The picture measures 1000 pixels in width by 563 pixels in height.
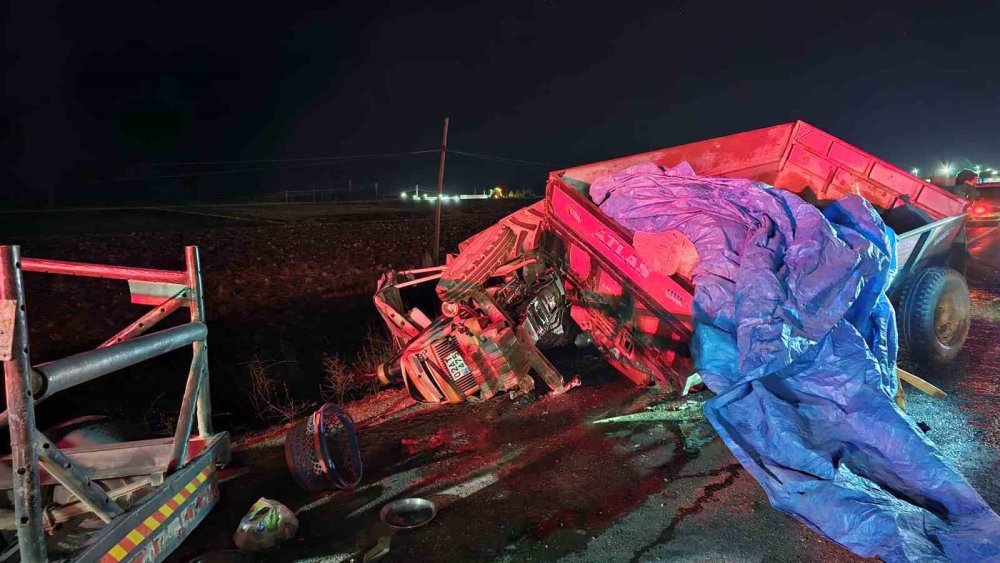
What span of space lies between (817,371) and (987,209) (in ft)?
38.1

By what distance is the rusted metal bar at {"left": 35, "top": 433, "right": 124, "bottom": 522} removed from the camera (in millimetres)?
1967

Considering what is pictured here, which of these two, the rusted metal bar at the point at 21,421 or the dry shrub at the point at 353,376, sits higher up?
the rusted metal bar at the point at 21,421

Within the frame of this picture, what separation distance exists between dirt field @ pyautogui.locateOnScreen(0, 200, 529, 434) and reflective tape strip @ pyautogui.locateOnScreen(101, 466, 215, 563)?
269cm

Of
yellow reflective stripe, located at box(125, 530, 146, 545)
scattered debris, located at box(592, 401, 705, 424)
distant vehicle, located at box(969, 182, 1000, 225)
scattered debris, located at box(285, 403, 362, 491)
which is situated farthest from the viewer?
distant vehicle, located at box(969, 182, 1000, 225)

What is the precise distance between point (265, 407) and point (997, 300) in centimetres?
956

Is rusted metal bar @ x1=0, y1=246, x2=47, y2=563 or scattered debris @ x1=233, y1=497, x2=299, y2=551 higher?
rusted metal bar @ x1=0, y1=246, x2=47, y2=563

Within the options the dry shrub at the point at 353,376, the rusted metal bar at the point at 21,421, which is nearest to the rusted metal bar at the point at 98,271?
the rusted metal bar at the point at 21,421

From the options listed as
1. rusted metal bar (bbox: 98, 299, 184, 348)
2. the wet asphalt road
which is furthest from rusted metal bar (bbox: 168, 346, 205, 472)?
the wet asphalt road

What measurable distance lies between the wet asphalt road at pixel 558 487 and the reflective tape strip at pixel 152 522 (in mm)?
523


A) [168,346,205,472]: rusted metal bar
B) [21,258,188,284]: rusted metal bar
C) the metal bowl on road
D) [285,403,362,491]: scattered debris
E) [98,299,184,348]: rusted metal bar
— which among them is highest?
[21,258,188,284]: rusted metal bar

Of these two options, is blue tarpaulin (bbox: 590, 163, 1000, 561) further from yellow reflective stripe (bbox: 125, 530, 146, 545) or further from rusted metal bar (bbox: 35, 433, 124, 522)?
rusted metal bar (bbox: 35, 433, 124, 522)

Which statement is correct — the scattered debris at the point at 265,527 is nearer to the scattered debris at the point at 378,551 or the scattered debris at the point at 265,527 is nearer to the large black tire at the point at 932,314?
the scattered debris at the point at 378,551

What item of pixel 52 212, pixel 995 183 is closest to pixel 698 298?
pixel 995 183

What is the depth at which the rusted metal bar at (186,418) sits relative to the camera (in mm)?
2758
